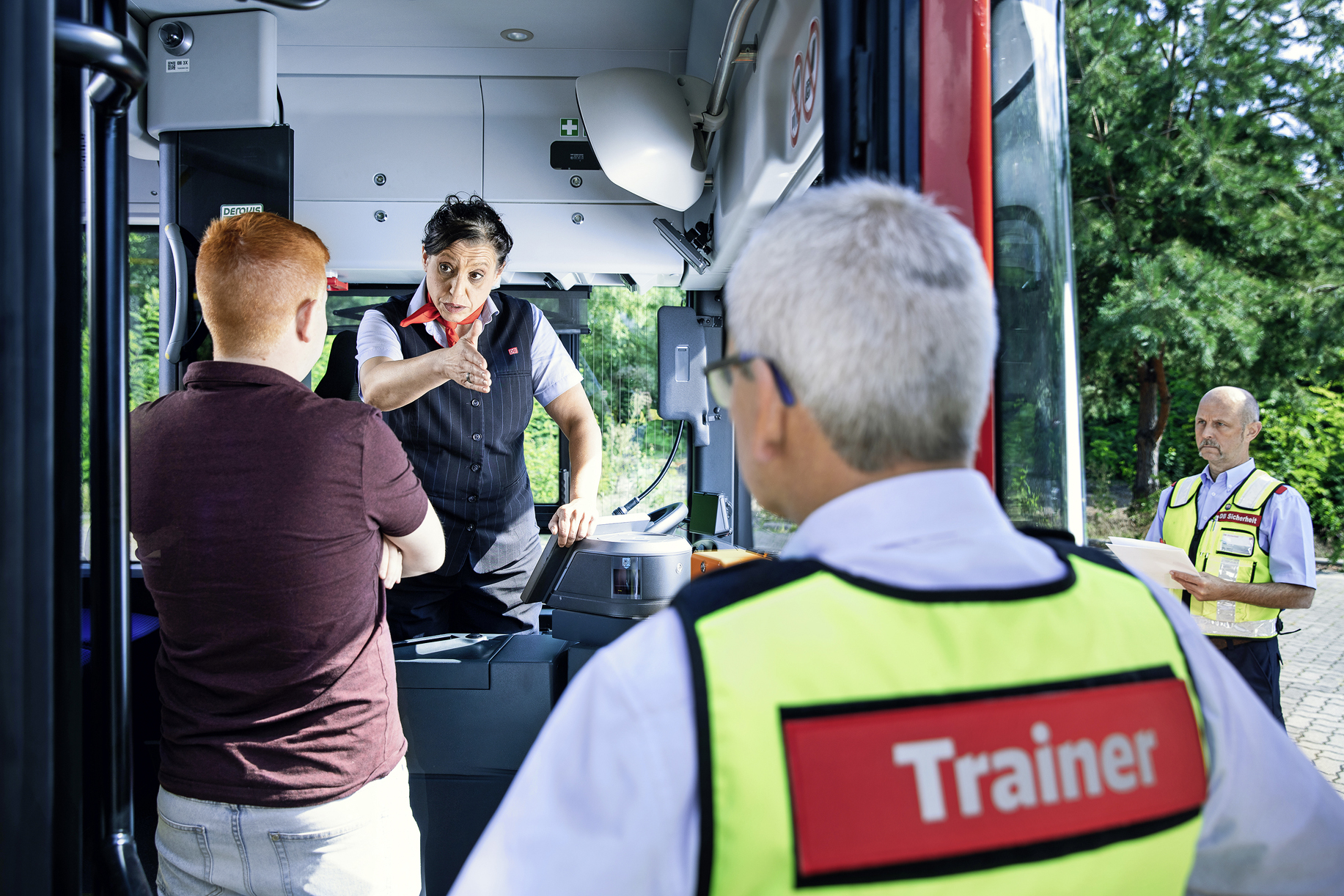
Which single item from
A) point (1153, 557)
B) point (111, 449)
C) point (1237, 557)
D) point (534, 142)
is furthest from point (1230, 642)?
point (111, 449)

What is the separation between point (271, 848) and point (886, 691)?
3.73ft

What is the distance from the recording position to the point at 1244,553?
3539 millimetres

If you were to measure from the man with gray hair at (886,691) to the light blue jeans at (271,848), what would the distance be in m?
0.86

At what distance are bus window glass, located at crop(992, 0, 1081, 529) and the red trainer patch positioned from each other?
2.80 m

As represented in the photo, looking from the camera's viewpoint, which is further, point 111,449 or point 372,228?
point 372,228

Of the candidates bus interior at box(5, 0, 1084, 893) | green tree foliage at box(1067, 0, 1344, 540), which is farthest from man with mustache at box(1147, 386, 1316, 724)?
green tree foliage at box(1067, 0, 1344, 540)

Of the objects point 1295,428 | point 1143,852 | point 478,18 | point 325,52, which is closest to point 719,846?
point 1143,852

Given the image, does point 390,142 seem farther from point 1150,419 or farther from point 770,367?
point 1150,419

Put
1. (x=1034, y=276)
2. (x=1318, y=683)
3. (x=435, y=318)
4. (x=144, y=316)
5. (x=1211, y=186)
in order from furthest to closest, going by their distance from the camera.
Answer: (x=1211, y=186), (x=1318, y=683), (x=144, y=316), (x=435, y=318), (x=1034, y=276)

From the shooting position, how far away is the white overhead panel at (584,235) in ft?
11.1

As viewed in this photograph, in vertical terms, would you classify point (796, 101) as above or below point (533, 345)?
above

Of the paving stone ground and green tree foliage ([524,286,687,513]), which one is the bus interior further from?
the paving stone ground

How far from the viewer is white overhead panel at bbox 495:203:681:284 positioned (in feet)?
11.1

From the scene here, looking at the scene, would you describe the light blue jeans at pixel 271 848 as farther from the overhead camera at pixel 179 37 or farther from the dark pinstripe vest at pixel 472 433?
the overhead camera at pixel 179 37
